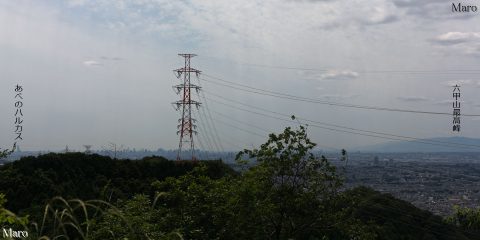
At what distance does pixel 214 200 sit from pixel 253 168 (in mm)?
2529

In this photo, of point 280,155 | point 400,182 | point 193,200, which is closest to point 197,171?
point 193,200

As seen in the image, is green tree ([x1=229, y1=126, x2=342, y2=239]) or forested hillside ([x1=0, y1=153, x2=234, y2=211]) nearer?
green tree ([x1=229, y1=126, x2=342, y2=239])

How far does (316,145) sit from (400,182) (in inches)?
4873

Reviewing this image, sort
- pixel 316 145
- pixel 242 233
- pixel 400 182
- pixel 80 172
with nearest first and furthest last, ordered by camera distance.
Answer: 1. pixel 242 233
2. pixel 316 145
3. pixel 80 172
4. pixel 400 182

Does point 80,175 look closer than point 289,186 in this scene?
No

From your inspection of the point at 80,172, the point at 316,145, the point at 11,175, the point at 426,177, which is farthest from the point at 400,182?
the point at 316,145

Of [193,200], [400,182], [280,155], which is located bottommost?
[400,182]

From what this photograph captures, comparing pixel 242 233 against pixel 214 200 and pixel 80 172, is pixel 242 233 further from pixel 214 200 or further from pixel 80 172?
pixel 80 172

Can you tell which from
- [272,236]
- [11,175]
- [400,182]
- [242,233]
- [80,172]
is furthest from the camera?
[400,182]

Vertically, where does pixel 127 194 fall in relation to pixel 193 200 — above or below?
below

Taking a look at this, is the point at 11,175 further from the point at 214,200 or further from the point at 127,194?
the point at 214,200

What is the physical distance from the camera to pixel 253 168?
781 inches

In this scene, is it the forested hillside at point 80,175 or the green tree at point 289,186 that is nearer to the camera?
the green tree at point 289,186

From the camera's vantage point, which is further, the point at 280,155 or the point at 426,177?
the point at 426,177
